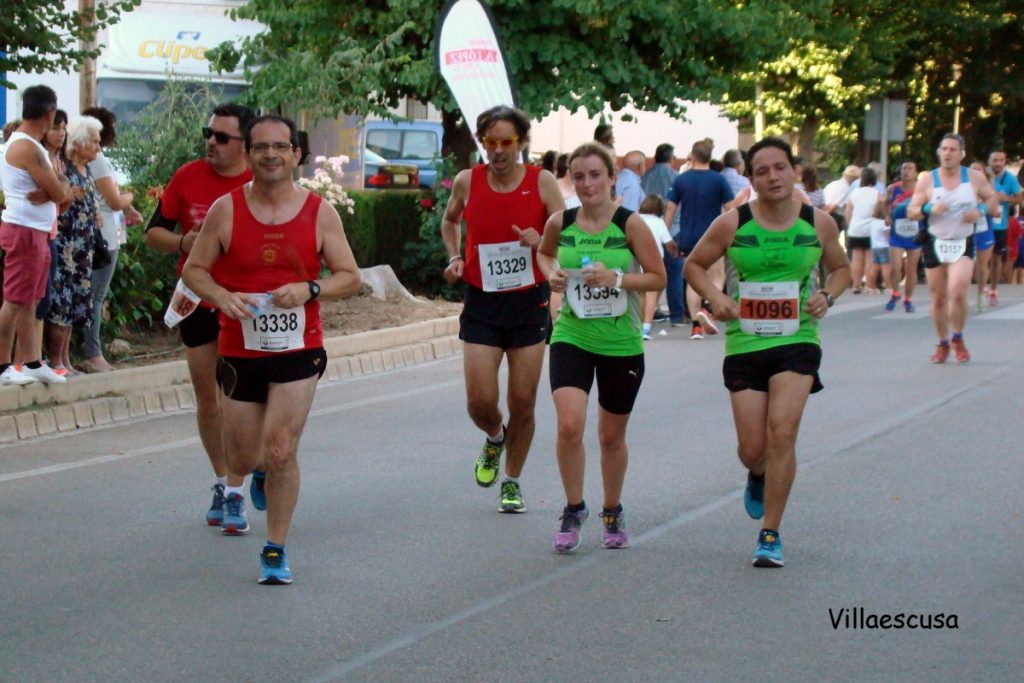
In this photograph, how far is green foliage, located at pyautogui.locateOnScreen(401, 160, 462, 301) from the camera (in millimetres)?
19812

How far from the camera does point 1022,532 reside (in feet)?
26.4

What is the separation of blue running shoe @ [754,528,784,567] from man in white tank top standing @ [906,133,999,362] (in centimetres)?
774

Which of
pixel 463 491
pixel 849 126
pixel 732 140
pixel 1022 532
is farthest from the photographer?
pixel 732 140

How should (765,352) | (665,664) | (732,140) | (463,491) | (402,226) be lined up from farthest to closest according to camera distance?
(732,140)
(402,226)
(463,491)
(765,352)
(665,664)

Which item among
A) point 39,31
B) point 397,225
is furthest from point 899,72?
point 39,31

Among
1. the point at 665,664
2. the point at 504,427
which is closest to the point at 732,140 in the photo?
the point at 504,427

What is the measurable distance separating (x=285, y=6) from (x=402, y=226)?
380 centimetres

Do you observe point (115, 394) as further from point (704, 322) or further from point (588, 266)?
point (704, 322)

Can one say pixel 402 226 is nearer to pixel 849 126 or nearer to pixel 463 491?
pixel 463 491

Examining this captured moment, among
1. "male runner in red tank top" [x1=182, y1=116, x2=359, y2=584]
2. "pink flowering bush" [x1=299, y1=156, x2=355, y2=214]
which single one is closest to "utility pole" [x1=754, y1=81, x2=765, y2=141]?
"pink flowering bush" [x1=299, y1=156, x2=355, y2=214]

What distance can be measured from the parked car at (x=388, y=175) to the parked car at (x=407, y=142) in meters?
1.30

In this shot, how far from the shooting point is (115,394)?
39.0 ft

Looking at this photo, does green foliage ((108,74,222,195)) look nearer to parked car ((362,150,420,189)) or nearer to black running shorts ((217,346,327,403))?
black running shorts ((217,346,327,403))

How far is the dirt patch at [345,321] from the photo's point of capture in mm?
13703
